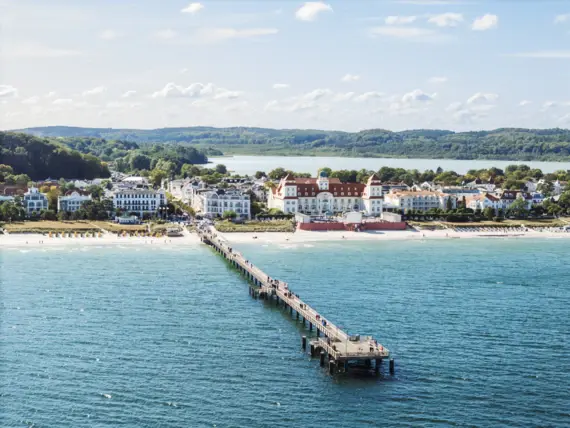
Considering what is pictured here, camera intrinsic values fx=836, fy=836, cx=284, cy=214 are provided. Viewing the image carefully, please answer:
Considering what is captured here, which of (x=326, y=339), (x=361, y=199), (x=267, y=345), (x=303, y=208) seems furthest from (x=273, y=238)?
(x=326, y=339)

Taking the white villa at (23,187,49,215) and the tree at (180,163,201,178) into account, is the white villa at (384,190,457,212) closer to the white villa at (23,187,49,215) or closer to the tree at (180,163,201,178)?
the white villa at (23,187,49,215)

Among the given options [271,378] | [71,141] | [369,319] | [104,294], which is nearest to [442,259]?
[369,319]

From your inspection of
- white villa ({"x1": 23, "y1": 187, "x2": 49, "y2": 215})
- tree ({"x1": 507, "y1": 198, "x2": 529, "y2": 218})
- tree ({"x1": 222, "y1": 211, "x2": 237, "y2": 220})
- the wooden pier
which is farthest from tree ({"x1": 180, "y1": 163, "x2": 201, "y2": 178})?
the wooden pier

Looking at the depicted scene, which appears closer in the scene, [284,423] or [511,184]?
[284,423]

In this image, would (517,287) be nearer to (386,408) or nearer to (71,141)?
(386,408)

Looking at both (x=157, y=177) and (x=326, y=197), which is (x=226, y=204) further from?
(x=157, y=177)

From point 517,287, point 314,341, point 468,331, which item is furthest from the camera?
point 517,287
